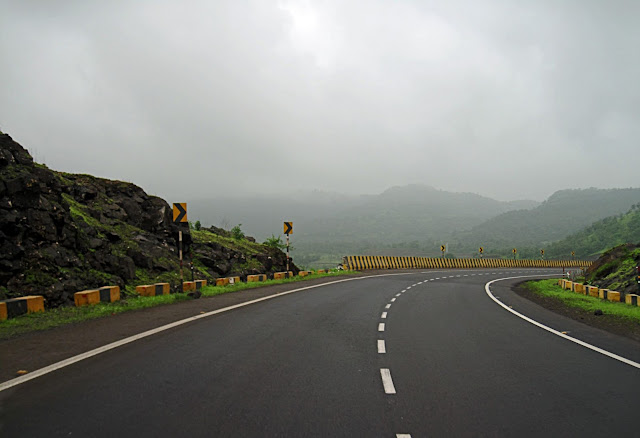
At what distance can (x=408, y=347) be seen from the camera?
8.42 metres

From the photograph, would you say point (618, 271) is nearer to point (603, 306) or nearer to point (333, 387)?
point (603, 306)

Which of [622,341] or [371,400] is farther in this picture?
[622,341]

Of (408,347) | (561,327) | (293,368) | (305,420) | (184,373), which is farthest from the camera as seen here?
(561,327)

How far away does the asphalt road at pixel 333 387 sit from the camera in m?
4.50

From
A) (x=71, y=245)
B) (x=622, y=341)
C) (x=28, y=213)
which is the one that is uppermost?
(x=28, y=213)

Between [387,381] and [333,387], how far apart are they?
2.72 ft

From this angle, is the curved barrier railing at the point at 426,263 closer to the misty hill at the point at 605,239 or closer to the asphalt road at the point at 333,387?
the misty hill at the point at 605,239

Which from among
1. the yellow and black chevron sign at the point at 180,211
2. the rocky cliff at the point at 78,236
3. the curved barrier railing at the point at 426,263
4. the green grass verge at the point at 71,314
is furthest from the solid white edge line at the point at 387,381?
the curved barrier railing at the point at 426,263

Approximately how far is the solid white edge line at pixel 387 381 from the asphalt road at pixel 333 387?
0.09 feet

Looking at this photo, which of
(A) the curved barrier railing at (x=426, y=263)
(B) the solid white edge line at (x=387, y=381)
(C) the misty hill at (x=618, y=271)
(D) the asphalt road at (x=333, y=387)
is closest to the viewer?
(D) the asphalt road at (x=333, y=387)

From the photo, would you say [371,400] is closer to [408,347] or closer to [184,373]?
[184,373]

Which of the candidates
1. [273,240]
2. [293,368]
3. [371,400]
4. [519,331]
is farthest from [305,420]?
[273,240]

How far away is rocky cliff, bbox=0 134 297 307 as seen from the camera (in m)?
12.0

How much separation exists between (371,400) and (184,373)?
2694 millimetres
